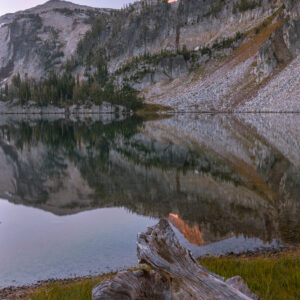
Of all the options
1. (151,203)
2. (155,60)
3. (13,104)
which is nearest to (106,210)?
(151,203)

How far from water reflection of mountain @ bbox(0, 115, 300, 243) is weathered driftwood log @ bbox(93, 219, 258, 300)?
8.43 m

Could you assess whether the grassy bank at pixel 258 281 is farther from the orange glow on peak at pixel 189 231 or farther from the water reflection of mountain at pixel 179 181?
the water reflection of mountain at pixel 179 181

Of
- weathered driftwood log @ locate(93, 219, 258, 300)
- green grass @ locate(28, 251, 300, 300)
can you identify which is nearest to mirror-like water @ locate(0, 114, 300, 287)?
green grass @ locate(28, 251, 300, 300)

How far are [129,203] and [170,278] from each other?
13502mm

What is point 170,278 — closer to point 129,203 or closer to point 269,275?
point 269,275

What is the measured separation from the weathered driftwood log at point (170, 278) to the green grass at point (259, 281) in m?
1.88

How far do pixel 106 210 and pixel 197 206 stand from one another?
5051mm

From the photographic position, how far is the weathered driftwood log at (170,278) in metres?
4.99

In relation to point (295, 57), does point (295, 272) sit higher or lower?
lower

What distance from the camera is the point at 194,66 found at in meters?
182

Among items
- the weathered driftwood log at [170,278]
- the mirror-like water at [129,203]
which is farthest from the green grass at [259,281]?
the mirror-like water at [129,203]

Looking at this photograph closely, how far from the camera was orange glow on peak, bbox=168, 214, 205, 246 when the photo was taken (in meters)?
13.4

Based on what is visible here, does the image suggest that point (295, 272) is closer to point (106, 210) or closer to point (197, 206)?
point (197, 206)

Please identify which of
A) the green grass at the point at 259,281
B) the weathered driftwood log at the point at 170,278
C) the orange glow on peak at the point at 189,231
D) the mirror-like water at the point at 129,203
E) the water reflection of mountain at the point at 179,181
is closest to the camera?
the weathered driftwood log at the point at 170,278
